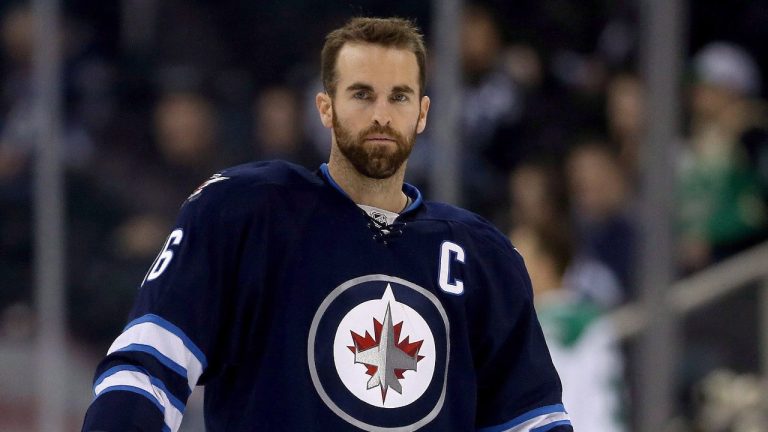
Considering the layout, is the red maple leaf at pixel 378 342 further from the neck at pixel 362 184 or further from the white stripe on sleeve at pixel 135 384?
the white stripe on sleeve at pixel 135 384

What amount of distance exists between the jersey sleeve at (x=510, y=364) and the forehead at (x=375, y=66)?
1.29 ft

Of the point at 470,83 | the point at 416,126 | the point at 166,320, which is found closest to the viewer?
the point at 166,320

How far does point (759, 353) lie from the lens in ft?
20.9

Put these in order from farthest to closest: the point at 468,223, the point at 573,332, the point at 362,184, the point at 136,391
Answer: the point at 573,332 → the point at 468,223 → the point at 362,184 → the point at 136,391

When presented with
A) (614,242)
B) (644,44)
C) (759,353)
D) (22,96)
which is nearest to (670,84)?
(644,44)

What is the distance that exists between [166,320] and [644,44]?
4.07m

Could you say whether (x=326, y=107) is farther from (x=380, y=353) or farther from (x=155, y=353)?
(x=155, y=353)

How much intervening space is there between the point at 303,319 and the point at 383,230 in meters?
0.23

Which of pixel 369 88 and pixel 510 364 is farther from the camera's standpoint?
pixel 510 364

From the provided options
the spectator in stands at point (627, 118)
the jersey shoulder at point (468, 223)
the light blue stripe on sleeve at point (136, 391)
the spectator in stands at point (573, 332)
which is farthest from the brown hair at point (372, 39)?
the spectator in stands at point (627, 118)

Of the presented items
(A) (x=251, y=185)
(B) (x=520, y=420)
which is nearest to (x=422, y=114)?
(A) (x=251, y=185)

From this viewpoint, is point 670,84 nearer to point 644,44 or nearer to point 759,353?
point 644,44

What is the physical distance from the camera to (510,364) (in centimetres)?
289

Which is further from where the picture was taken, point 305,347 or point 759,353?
point 759,353
